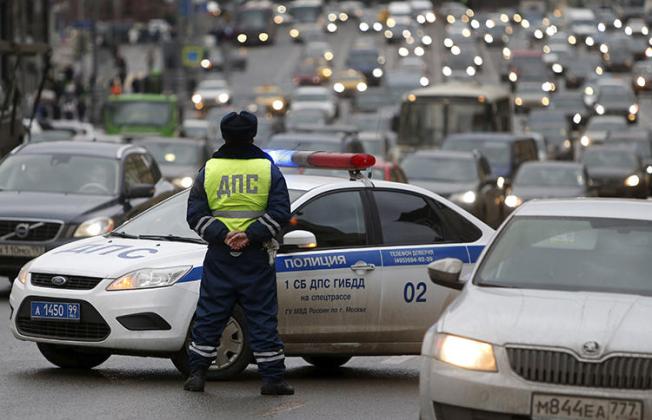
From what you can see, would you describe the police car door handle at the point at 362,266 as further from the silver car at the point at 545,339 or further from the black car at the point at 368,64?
the black car at the point at 368,64

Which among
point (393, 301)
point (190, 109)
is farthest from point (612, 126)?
point (393, 301)

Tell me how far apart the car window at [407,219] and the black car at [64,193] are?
5.54 meters

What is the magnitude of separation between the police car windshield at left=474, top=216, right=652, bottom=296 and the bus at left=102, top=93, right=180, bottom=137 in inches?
1149

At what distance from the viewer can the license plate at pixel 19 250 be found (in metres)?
17.3

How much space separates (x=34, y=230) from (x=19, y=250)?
10.7 inches

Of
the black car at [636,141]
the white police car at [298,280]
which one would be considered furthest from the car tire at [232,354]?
the black car at [636,141]

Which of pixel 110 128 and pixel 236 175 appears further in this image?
pixel 110 128

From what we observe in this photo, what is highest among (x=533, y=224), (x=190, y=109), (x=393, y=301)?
(x=533, y=224)

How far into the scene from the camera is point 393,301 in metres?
12.3

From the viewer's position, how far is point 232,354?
11.7 metres

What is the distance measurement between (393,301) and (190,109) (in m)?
71.5

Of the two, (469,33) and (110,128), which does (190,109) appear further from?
(110,128)

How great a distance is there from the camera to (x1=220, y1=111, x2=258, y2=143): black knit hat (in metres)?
11.0

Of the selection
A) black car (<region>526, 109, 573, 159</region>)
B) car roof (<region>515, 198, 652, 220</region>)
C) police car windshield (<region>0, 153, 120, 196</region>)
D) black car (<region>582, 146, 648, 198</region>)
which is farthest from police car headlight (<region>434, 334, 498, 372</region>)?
black car (<region>526, 109, 573, 159</region>)
